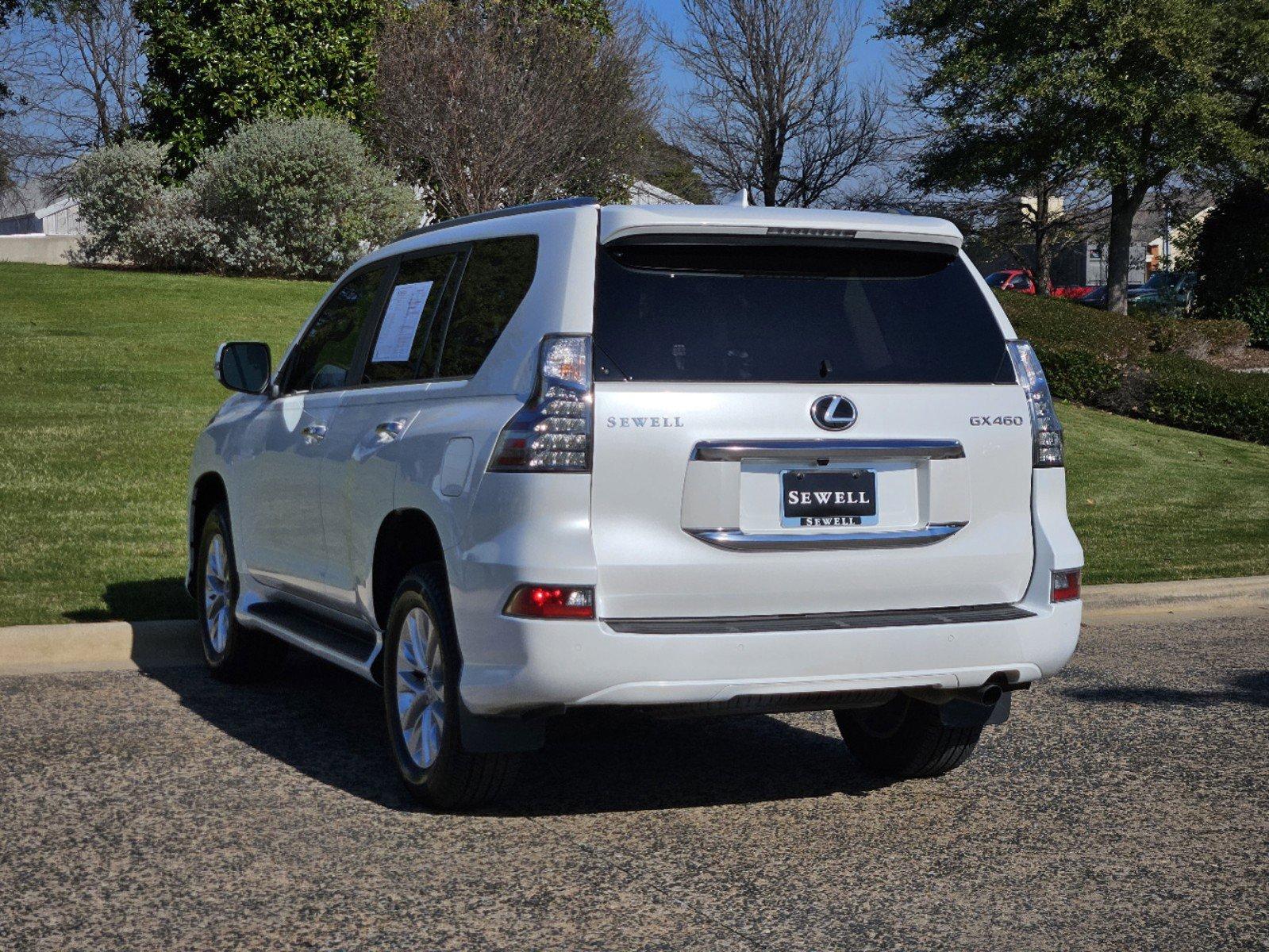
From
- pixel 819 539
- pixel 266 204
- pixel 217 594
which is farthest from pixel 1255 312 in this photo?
pixel 819 539

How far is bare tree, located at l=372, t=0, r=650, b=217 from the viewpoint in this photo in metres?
32.2

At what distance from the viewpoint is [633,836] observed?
5.01 meters

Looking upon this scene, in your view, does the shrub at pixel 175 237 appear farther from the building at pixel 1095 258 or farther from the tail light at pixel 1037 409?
the building at pixel 1095 258

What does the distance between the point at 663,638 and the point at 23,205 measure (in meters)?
74.5

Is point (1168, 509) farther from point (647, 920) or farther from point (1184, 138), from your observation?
point (1184, 138)

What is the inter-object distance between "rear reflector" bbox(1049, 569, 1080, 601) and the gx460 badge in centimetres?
49

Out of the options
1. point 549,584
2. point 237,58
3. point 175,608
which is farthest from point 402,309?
point 237,58

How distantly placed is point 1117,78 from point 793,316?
29301 millimetres

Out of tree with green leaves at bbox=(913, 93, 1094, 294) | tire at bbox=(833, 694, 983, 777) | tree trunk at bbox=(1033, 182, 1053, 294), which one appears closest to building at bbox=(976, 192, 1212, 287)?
tree trunk at bbox=(1033, 182, 1053, 294)

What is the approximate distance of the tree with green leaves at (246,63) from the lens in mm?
31453

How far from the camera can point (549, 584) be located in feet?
14.8

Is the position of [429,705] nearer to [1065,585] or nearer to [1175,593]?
[1065,585]

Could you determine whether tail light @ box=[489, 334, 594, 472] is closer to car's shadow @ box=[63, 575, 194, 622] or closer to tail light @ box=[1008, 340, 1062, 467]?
tail light @ box=[1008, 340, 1062, 467]

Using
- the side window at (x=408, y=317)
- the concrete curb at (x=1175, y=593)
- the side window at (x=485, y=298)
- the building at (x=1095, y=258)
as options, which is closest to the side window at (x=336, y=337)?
the side window at (x=408, y=317)
